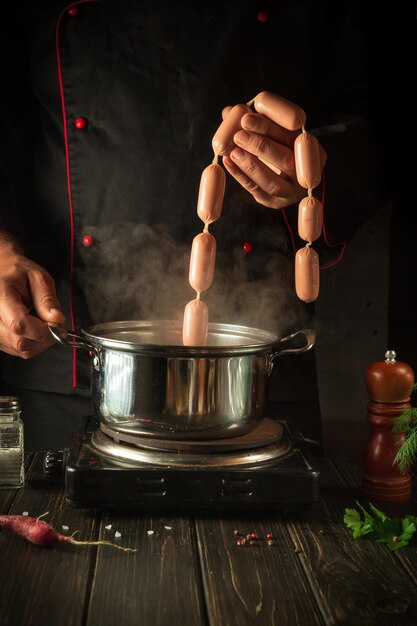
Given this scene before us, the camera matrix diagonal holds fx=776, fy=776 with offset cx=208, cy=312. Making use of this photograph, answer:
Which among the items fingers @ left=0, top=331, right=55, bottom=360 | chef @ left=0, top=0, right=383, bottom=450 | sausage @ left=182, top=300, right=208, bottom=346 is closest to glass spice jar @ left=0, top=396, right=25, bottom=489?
fingers @ left=0, top=331, right=55, bottom=360

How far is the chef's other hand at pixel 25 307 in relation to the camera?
1671mm

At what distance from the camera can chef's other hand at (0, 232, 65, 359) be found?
1.67 meters

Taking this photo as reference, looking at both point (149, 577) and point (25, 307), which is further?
point (25, 307)

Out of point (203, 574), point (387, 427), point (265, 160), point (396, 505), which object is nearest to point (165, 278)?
point (265, 160)

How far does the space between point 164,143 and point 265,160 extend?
0.50m

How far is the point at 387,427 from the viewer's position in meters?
1.70

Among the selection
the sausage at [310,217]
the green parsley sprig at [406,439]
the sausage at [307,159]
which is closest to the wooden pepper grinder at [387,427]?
the green parsley sprig at [406,439]

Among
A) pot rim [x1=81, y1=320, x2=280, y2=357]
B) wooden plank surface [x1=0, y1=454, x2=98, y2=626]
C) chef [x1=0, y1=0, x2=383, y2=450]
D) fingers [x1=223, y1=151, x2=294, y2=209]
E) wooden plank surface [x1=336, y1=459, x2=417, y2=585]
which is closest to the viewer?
wooden plank surface [x1=0, y1=454, x2=98, y2=626]

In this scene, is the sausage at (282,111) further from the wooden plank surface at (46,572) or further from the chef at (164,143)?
the wooden plank surface at (46,572)

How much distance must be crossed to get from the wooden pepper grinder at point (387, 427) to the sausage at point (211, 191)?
0.49 m

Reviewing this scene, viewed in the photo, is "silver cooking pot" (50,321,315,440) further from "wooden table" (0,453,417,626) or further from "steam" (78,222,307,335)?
"steam" (78,222,307,335)

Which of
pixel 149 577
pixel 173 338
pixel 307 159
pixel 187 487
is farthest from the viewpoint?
pixel 173 338

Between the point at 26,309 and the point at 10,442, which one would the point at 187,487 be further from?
the point at 26,309

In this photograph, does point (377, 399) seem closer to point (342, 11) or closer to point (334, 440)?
point (342, 11)
